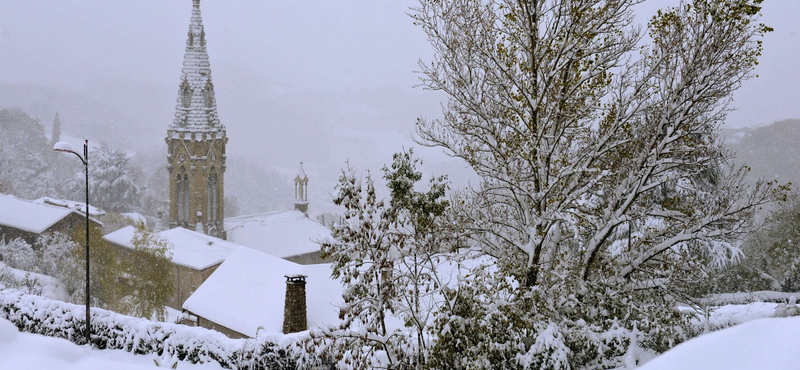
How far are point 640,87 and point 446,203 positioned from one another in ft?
12.4

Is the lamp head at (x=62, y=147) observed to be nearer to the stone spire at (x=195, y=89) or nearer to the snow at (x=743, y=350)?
the snow at (x=743, y=350)

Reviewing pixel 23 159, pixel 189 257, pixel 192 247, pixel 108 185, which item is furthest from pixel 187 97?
pixel 23 159

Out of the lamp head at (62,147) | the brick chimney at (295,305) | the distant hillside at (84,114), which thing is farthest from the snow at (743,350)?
the distant hillside at (84,114)

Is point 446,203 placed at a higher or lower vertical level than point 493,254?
higher

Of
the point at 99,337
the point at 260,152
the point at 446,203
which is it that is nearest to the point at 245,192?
the point at 260,152

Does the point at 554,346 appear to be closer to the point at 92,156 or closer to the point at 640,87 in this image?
the point at 640,87

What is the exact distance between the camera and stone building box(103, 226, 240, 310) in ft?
106

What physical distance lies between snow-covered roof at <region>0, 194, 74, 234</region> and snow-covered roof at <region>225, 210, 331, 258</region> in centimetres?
1270

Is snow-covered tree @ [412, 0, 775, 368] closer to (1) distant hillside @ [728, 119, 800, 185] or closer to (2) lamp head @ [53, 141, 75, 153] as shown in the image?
(2) lamp head @ [53, 141, 75, 153]

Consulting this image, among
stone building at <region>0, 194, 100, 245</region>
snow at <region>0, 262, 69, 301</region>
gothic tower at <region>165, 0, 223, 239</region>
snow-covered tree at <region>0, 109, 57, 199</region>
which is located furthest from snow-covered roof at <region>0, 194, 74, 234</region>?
snow-covered tree at <region>0, 109, 57, 199</region>

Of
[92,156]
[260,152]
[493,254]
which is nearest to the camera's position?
[493,254]

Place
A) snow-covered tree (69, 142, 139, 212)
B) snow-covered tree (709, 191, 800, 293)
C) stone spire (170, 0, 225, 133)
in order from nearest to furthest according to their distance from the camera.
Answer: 1. snow-covered tree (709, 191, 800, 293)
2. stone spire (170, 0, 225, 133)
3. snow-covered tree (69, 142, 139, 212)

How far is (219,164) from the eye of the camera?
4669cm

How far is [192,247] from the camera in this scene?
1393 inches
